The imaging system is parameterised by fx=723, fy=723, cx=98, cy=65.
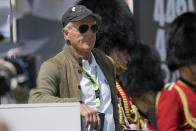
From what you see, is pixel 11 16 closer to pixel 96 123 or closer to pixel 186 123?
pixel 96 123

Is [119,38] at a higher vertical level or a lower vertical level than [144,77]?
higher

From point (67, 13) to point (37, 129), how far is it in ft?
2.69

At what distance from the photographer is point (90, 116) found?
368 centimetres

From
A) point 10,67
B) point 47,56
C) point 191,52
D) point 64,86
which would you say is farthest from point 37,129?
point 10,67

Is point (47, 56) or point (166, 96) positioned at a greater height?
point (47, 56)

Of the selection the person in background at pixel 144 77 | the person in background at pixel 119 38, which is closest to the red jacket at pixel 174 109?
the person in background at pixel 119 38

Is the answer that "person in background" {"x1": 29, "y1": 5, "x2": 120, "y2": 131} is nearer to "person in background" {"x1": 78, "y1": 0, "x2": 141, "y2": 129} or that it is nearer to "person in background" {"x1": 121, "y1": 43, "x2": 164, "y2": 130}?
"person in background" {"x1": 78, "y1": 0, "x2": 141, "y2": 129}

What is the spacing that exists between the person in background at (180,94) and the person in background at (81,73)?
344 millimetres

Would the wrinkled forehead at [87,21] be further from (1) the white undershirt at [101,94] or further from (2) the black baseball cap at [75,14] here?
(1) the white undershirt at [101,94]

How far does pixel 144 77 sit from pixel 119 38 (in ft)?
6.98

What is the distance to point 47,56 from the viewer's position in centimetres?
428

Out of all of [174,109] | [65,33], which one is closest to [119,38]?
[174,109]

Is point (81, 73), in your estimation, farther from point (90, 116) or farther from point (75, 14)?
point (90, 116)

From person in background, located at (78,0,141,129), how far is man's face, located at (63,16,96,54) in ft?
2.37
